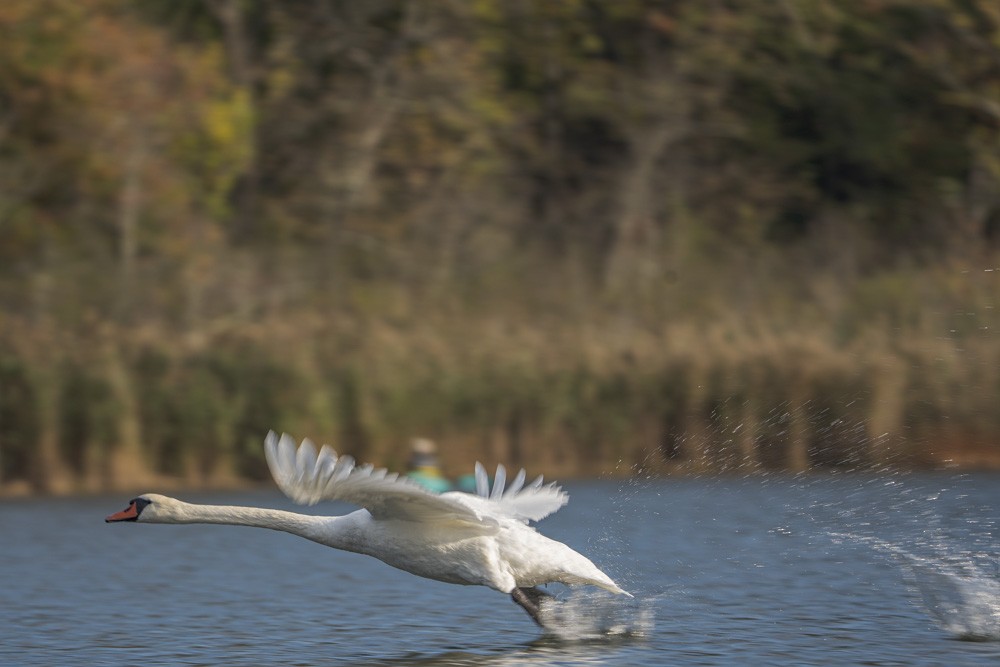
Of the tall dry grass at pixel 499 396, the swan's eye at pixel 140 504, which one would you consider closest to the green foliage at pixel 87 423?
the tall dry grass at pixel 499 396

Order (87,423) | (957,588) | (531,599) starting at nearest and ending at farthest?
(531,599), (957,588), (87,423)

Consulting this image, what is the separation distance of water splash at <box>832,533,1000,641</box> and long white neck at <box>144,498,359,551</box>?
134 inches

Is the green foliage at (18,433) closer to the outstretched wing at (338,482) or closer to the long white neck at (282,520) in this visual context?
the long white neck at (282,520)

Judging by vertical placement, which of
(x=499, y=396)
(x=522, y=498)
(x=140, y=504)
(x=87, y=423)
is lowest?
(x=140, y=504)

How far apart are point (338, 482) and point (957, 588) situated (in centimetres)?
431

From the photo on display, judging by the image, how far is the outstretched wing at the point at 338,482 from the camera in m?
8.11

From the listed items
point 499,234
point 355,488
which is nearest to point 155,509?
point 355,488

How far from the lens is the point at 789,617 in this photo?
33.2 ft

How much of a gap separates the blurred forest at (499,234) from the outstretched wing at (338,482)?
1134cm

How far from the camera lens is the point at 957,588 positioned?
10383 mm

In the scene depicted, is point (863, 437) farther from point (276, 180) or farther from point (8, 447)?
point (276, 180)

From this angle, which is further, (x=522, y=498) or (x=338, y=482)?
(x=522, y=498)

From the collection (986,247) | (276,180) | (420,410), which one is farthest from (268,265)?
(986,247)

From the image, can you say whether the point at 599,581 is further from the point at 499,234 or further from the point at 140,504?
the point at 499,234
